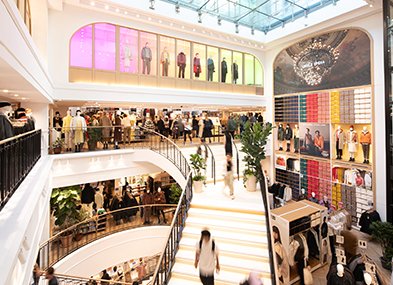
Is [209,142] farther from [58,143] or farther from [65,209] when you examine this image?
[65,209]

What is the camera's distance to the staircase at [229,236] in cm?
491

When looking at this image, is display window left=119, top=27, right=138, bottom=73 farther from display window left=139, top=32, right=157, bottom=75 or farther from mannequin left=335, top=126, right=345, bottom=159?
mannequin left=335, top=126, right=345, bottom=159

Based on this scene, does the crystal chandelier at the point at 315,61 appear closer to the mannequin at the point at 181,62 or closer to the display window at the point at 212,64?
the display window at the point at 212,64

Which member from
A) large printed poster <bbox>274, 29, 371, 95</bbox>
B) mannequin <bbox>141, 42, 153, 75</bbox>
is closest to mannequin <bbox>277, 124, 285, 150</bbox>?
large printed poster <bbox>274, 29, 371, 95</bbox>

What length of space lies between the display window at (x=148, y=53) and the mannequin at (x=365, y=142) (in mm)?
9165

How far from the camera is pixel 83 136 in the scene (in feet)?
28.6

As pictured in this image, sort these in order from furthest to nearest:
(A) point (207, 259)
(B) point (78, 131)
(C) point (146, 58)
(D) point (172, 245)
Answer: (C) point (146, 58), (B) point (78, 131), (D) point (172, 245), (A) point (207, 259)

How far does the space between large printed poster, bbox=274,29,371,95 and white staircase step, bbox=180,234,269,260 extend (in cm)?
833

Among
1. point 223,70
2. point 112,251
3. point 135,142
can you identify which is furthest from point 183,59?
point 112,251

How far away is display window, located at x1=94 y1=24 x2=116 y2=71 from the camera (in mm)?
9516

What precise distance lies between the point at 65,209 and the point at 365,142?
38.1ft

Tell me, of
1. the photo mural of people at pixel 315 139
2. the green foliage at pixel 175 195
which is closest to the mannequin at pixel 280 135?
the photo mural of people at pixel 315 139

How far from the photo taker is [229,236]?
5660mm

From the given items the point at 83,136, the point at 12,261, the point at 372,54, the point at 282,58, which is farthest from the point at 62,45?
the point at 372,54
